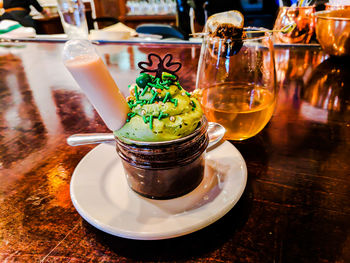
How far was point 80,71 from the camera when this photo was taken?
45cm

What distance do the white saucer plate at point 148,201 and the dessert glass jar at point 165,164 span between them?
2cm

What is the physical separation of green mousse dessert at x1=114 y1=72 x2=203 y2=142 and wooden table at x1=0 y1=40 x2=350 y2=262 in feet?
0.60

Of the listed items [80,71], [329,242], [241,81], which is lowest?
[329,242]

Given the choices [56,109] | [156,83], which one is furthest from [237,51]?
[56,109]

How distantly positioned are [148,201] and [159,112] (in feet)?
0.58

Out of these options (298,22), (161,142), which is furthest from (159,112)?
(298,22)

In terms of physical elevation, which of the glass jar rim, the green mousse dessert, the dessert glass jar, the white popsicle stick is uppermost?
the white popsicle stick

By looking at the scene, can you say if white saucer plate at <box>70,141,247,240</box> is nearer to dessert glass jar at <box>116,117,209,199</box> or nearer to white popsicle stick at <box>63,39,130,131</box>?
dessert glass jar at <box>116,117,209,199</box>

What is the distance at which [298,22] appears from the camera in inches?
63.7

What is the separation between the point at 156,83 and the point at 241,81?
31 cm

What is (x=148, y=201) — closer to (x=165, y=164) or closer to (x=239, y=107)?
(x=165, y=164)

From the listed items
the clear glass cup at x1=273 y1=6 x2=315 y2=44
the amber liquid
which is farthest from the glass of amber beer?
the clear glass cup at x1=273 y1=6 x2=315 y2=44

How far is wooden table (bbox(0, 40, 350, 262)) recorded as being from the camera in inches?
17.9

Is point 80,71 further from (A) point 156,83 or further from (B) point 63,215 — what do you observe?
(B) point 63,215
